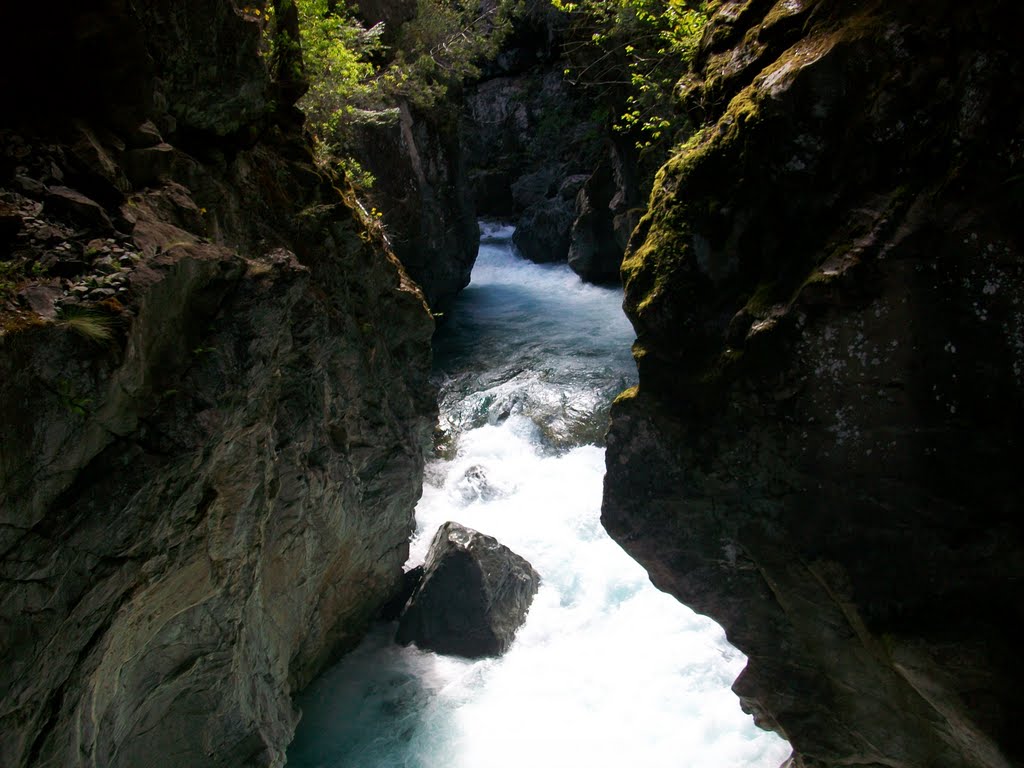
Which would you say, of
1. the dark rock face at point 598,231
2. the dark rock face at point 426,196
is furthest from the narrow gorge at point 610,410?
the dark rock face at point 598,231

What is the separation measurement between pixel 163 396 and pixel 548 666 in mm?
7097

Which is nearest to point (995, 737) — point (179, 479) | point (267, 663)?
point (179, 479)

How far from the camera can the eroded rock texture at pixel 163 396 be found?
3.72 meters

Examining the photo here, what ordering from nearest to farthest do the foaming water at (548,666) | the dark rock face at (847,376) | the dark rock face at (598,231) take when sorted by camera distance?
the dark rock face at (847,376) → the foaming water at (548,666) → the dark rock face at (598,231)

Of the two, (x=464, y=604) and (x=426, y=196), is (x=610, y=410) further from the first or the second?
(x=426, y=196)

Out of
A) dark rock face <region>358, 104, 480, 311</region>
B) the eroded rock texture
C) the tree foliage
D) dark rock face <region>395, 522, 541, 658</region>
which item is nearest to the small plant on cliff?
the tree foliage

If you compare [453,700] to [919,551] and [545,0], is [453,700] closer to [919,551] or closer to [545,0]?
[919,551]

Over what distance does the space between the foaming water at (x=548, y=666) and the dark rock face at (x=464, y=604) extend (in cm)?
24

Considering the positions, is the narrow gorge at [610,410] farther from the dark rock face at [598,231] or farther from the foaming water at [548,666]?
the dark rock face at [598,231]

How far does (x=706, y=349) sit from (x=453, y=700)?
A: 615cm

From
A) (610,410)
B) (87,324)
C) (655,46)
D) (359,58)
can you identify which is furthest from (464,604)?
(655,46)

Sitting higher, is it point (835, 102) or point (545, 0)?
point (545, 0)

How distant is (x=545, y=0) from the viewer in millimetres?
26797

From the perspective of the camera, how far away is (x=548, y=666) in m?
9.63
